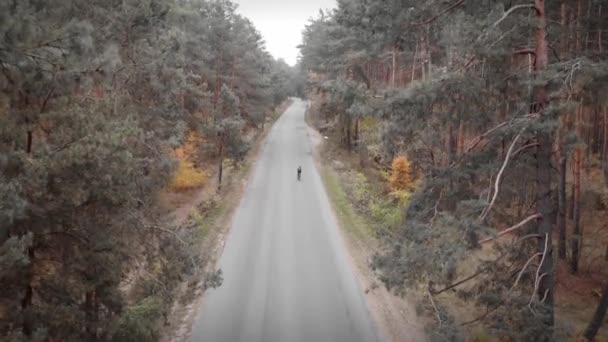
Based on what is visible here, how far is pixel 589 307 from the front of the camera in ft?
49.4

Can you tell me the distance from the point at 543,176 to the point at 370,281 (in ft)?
29.0

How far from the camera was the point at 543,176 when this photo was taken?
9.09 m

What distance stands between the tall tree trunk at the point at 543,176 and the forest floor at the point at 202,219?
7.59m

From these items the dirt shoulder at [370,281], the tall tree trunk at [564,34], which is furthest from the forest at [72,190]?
the tall tree trunk at [564,34]

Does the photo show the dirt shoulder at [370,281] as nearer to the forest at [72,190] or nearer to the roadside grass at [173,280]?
the roadside grass at [173,280]

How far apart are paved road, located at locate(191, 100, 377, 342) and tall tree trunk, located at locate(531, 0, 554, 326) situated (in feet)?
18.3

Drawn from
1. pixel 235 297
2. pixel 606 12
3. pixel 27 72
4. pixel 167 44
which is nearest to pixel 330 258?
pixel 235 297

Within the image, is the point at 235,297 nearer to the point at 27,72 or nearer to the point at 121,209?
the point at 121,209

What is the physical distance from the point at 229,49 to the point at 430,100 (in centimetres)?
2505

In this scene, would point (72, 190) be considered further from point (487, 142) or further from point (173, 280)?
point (487, 142)

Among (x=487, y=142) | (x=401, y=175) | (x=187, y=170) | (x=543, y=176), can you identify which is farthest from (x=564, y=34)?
(x=187, y=170)

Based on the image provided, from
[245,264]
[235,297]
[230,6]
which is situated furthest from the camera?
[230,6]

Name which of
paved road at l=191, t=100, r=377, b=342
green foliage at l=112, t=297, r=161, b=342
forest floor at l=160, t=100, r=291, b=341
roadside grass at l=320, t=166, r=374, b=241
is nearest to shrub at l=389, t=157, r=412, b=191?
roadside grass at l=320, t=166, r=374, b=241

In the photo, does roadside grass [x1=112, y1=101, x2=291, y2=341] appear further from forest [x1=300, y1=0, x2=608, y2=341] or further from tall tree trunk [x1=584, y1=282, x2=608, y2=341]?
tall tree trunk [x1=584, y1=282, x2=608, y2=341]
